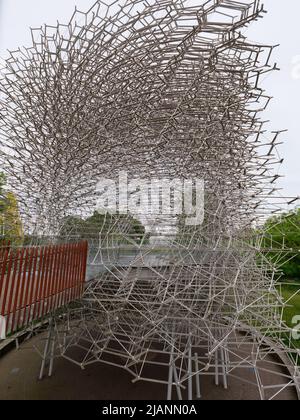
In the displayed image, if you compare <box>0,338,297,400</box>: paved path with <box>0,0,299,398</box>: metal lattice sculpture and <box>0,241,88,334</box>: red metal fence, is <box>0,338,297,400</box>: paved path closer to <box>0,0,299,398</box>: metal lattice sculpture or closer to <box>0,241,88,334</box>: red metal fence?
<box>0,0,299,398</box>: metal lattice sculpture

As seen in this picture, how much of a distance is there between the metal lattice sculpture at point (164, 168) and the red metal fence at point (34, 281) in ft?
2.86

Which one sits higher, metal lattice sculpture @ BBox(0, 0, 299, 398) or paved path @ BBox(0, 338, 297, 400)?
metal lattice sculpture @ BBox(0, 0, 299, 398)

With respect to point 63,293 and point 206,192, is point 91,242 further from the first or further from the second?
point 206,192

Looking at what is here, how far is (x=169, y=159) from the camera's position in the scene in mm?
9070

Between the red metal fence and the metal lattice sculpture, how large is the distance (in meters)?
0.87

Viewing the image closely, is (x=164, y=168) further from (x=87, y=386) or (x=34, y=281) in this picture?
(x=87, y=386)

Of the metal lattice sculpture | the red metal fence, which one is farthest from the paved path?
the red metal fence

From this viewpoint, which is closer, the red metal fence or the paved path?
the red metal fence

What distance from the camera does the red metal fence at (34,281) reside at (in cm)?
531

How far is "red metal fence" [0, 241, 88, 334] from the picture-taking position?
5309mm

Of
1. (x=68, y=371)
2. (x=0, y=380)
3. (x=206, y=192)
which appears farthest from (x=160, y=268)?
(x=0, y=380)

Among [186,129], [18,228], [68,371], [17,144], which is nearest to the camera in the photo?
[186,129]
